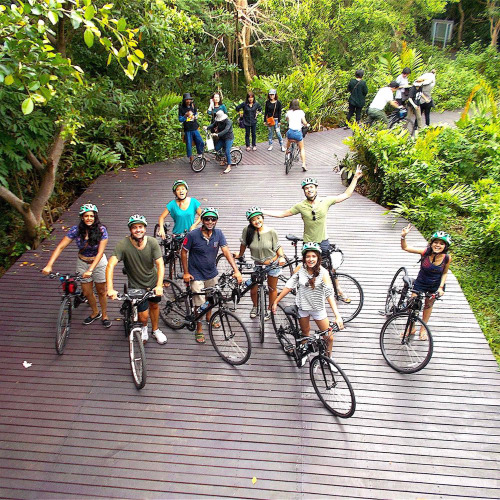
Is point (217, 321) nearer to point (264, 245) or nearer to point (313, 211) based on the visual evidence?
point (264, 245)

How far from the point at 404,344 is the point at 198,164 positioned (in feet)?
24.4

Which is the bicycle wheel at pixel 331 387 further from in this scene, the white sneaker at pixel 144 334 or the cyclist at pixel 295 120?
the cyclist at pixel 295 120

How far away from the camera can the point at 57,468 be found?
15.0 ft

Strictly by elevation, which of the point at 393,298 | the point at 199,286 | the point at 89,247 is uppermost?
the point at 89,247

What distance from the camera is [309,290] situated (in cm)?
493

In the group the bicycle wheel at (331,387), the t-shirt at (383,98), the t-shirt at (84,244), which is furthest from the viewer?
the t-shirt at (383,98)

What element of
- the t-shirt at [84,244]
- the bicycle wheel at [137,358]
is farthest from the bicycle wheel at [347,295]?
the t-shirt at [84,244]

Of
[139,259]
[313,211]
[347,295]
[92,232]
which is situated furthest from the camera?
[347,295]

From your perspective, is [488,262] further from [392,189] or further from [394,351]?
[394,351]

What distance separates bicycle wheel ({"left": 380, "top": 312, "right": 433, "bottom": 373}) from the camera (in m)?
5.48

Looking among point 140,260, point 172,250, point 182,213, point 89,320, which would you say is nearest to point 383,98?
point 182,213

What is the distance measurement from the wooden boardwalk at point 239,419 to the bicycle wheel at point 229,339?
0.14 metres

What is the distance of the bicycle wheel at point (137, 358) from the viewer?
5.25 meters

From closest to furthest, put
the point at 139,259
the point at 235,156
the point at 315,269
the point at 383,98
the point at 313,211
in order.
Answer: the point at 315,269, the point at 139,259, the point at 313,211, the point at 383,98, the point at 235,156
